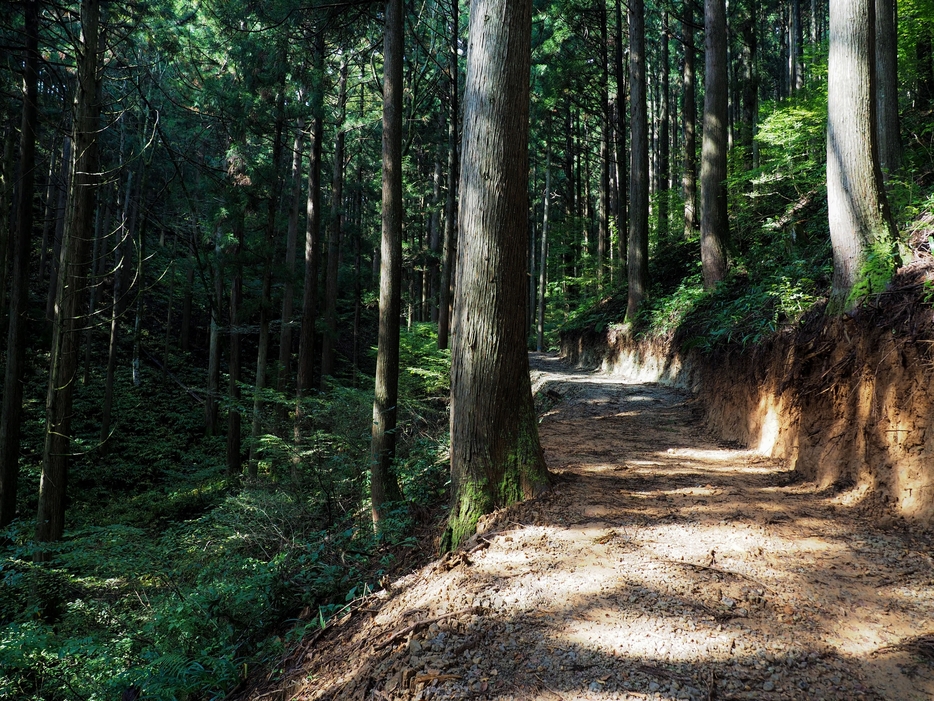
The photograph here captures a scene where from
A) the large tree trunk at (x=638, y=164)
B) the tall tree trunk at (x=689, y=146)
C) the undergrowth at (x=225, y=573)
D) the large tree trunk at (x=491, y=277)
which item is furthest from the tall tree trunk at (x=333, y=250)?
the large tree trunk at (x=491, y=277)

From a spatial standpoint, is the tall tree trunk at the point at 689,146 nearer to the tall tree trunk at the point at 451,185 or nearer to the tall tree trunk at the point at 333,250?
the tall tree trunk at the point at 451,185

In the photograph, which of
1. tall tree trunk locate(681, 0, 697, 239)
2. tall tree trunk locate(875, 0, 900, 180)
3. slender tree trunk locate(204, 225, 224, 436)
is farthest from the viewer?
tall tree trunk locate(681, 0, 697, 239)

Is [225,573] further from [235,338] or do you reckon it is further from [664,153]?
[664,153]

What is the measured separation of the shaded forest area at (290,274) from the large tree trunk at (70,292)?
36mm

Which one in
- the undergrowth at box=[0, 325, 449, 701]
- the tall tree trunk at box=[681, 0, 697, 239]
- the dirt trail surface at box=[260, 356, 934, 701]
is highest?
the tall tree trunk at box=[681, 0, 697, 239]

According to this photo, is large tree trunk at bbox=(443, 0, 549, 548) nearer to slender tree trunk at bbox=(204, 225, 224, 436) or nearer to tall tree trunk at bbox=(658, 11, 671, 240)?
slender tree trunk at bbox=(204, 225, 224, 436)

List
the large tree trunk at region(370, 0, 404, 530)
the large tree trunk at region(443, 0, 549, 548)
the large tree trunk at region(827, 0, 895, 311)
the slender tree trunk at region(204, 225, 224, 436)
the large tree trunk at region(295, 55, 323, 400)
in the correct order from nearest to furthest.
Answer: the large tree trunk at region(443, 0, 549, 548) → the large tree trunk at region(827, 0, 895, 311) → the large tree trunk at region(370, 0, 404, 530) → the large tree trunk at region(295, 55, 323, 400) → the slender tree trunk at region(204, 225, 224, 436)

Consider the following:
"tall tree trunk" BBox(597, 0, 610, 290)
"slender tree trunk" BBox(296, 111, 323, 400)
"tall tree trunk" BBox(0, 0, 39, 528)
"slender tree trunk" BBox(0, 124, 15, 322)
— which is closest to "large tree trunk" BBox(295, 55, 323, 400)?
"slender tree trunk" BBox(296, 111, 323, 400)

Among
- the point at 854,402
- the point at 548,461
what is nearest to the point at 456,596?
the point at 548,461

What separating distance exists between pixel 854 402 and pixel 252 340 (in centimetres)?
2986

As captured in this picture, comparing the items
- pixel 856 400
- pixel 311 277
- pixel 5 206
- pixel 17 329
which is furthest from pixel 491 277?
pixel 5 206

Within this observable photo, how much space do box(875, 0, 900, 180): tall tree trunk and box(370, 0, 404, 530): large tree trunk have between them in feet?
22.4

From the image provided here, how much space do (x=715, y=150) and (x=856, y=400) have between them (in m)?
8.10

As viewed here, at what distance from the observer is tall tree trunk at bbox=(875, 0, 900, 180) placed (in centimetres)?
780
